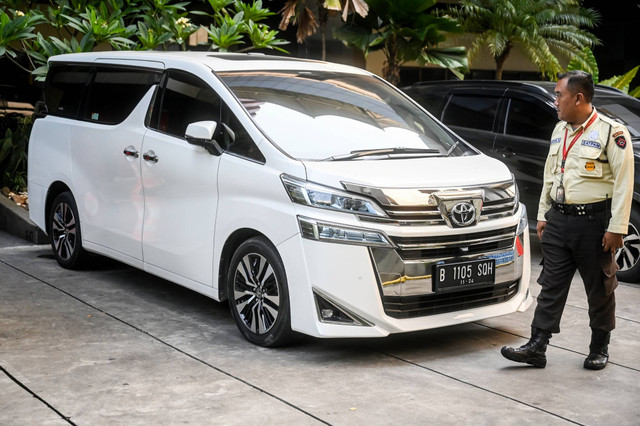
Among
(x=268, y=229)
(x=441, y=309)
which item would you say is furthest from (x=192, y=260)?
(x=441, y=309)

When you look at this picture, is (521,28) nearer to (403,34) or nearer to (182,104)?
(403,34)

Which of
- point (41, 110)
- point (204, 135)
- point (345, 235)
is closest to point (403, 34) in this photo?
point (41, 110)

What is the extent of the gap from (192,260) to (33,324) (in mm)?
1208

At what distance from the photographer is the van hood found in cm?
569

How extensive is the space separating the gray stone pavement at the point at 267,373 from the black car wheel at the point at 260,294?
0.13 meters

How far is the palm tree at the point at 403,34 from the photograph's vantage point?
14.3 m

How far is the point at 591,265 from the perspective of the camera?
5.55m

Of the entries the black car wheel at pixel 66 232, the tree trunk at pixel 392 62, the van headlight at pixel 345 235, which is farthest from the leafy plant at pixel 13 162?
the van headlight at pixel 345 235

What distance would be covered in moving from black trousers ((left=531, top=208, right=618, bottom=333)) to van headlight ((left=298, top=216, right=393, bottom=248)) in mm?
1001

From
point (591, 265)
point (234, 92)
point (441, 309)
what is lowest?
point (441, 309)

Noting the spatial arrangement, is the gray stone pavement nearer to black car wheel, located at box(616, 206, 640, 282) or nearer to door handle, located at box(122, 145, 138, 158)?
black car wheel, located at box(616, 206, 640, 282)

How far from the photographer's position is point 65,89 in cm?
842

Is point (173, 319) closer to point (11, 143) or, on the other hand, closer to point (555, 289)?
point (555, 289)

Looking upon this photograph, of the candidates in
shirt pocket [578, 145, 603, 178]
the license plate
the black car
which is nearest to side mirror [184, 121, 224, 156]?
the license plate
